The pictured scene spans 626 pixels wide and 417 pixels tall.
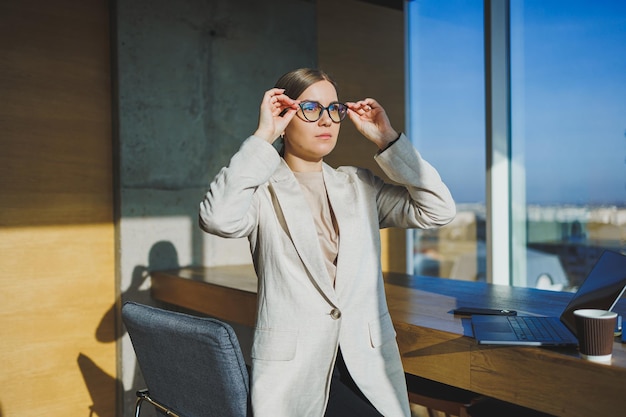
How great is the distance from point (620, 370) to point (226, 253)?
234 cm

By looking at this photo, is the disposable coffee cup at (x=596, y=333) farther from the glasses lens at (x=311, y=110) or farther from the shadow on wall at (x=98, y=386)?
the shadow on wall at (x=98, y=386)

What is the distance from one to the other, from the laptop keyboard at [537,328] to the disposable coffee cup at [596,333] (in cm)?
13

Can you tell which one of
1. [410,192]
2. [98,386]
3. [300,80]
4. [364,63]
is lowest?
[98,386]

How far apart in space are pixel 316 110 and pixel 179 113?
1702 mm

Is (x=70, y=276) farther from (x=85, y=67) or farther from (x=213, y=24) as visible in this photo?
(x=213, y=24)

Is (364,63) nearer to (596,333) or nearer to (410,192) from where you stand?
(410,192)

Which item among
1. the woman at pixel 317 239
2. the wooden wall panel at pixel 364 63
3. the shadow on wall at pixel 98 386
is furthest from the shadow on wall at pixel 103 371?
the woman at pixel 317 239

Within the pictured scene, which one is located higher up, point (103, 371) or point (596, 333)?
point (596, 333)

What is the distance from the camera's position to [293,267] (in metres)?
1.59

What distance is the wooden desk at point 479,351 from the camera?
4.67 ft

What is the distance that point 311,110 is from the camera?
5.57 ft

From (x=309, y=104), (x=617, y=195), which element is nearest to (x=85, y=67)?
(x=309, y=104)

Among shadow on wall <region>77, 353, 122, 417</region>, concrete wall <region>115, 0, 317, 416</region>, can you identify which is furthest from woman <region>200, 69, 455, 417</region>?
shadow on wall <region>77, 353, 122, 417</region>

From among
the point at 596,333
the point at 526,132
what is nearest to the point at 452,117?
the point at 526,132
